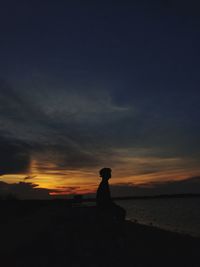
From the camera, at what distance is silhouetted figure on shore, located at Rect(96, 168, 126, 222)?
13.1 meters

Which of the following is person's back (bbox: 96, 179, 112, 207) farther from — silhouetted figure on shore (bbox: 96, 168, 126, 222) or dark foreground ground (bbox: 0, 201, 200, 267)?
dark foreground ground (bbox: 0, 201, 200, 267)

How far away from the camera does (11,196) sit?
44938mm

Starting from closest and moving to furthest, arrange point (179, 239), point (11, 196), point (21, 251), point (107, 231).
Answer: point (21, 251) → point (107, 231) → point (179, 239) → point (11, 196)

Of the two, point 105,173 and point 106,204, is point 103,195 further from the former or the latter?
point 105,173

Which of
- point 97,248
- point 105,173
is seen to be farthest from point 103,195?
point 97,248

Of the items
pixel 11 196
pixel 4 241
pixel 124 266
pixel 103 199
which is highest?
pixel 11 196

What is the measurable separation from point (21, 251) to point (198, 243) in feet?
22.0

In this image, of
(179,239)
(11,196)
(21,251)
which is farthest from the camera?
(11,196)

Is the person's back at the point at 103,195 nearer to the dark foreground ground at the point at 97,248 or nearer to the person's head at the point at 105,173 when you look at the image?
the person's head at the point at 105,173

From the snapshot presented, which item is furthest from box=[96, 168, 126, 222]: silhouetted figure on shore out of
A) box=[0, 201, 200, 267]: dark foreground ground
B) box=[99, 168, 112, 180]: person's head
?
box=[0, 201, 200, 267]: dark foreground ground

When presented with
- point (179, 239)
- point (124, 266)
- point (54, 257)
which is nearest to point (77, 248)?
point (54, 257)

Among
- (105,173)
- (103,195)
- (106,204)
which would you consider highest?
(105,173)

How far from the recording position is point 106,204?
1328 centimetres

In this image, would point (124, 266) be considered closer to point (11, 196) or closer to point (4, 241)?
point (4, 241)
